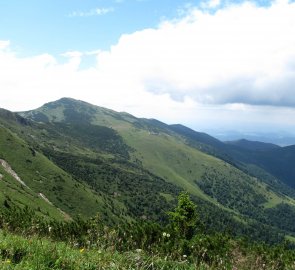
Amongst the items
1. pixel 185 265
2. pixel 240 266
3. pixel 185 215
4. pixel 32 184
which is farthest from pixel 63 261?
pixel 32 184

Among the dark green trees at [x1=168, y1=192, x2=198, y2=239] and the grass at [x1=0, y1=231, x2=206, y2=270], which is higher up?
the grass at [x1=0, y1=231, x2=206, y2=270]

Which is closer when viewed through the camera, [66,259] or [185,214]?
[66,259]

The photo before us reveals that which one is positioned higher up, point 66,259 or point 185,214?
point 66,259

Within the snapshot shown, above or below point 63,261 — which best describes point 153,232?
below

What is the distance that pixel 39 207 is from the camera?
467 feet

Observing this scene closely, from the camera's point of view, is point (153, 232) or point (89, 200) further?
point (89, 200)

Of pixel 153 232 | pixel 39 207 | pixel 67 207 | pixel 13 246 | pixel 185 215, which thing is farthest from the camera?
pixel 67 207

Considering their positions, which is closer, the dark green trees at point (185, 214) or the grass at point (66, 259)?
the grass at point (66, 259)

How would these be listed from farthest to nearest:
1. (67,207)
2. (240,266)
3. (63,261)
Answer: (67,207), (240,266), (63,261)

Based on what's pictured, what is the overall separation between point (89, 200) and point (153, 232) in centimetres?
17473

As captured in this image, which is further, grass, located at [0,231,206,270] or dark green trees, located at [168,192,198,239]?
dark green trees, located at [168,192,198,239]

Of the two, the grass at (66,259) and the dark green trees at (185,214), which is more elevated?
the grass at (66,259)

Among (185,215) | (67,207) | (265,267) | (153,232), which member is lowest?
(67,207)

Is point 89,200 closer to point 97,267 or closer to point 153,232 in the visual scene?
point 153,232
